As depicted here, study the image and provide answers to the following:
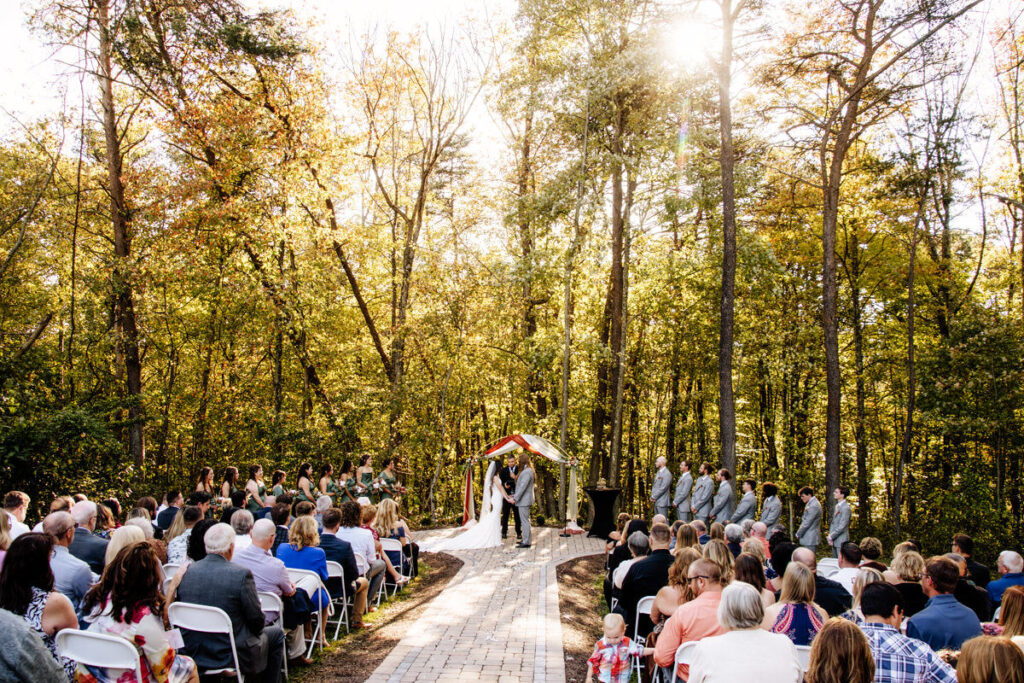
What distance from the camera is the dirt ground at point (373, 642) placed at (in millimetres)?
5641

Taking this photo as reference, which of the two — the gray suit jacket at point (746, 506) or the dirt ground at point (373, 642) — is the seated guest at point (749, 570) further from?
the gray suit jacket at point (746, 506)

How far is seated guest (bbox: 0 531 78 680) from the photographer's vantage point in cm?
322

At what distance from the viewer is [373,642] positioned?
6.65 meters

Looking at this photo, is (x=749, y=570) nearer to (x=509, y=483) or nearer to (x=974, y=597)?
(x=974, y=597)

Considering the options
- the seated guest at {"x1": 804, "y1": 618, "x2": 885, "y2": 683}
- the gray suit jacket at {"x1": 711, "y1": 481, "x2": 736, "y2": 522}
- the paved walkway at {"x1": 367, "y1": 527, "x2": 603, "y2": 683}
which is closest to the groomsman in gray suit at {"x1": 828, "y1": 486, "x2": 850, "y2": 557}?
the gray suit jacket at {"x1": 711, "y1": 481, "x2": 736, "y2": 522}

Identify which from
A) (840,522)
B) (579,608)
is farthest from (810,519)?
(579,608)

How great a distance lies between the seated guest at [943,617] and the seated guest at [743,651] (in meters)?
1.59

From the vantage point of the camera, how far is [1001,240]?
1809 cm

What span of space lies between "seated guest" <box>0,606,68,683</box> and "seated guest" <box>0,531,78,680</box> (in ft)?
2.95

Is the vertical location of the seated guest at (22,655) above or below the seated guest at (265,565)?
above

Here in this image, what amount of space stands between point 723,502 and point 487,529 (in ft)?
15.8

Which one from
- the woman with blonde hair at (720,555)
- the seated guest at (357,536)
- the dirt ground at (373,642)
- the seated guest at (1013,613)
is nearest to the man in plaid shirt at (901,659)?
the seated guest at (1013,613)

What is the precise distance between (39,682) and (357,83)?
65.2ft

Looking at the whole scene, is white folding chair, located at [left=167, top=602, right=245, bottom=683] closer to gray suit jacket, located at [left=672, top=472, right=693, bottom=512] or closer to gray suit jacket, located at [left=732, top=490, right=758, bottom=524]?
gray suit jacket, located at [left=732, top=490, right=758, bottom=524]
